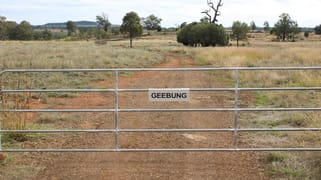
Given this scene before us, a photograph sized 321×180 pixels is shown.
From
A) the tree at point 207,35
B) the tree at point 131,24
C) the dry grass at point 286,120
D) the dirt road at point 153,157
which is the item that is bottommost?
the dirt road at point 153,157

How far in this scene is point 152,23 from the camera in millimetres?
140625

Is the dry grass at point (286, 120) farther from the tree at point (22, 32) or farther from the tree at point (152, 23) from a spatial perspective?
the tree at point (152, 23)

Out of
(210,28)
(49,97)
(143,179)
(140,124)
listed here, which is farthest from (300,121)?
(210,28)

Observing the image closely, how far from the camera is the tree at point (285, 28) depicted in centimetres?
10281

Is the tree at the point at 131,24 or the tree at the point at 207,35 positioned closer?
the tree at the point at 207,35

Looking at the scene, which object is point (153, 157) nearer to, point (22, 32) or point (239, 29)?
point (239, 29)

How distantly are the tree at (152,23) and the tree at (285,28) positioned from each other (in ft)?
138

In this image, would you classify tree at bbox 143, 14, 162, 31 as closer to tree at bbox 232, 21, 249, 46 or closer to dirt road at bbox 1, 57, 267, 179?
tree at bbox 232, 21, 249, 46

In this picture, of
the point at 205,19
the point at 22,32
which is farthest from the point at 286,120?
the point at 22,32

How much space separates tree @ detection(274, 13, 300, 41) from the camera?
4048 inches

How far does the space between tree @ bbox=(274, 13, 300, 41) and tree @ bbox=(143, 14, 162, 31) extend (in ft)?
138

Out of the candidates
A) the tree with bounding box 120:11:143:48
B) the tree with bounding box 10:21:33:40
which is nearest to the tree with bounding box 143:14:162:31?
the tree with bounding box 10:21:33:40

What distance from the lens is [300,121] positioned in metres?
9.84

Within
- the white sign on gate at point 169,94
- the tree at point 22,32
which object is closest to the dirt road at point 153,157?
the white sign on gate at point 169,94
